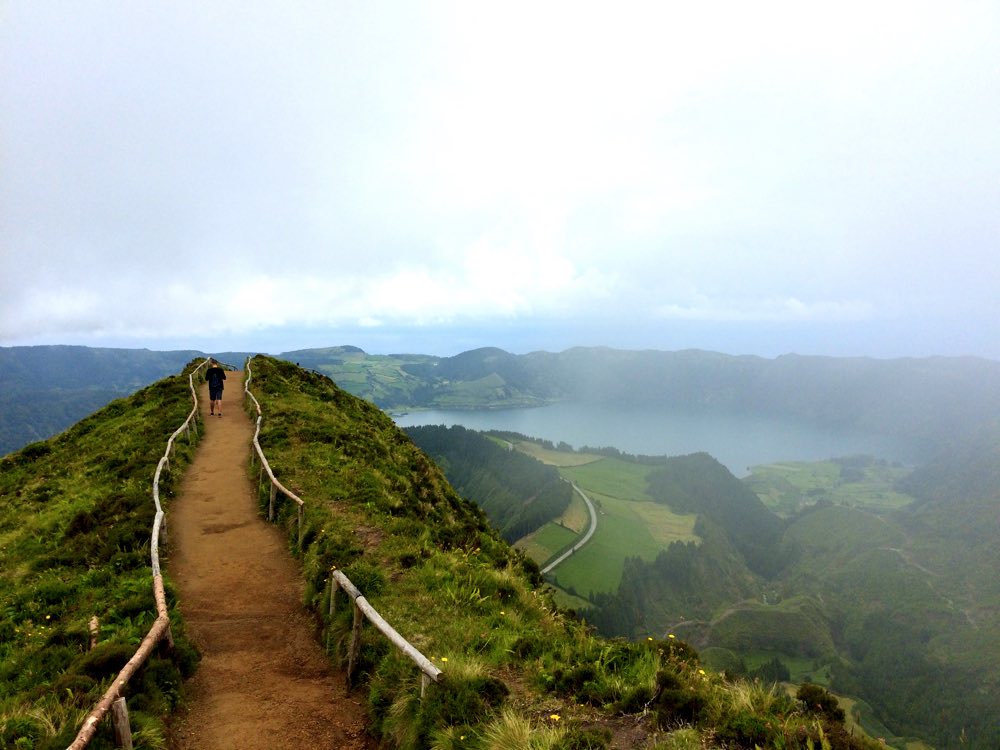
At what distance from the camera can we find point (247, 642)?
1062cm

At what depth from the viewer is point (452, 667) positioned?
820 centimetres

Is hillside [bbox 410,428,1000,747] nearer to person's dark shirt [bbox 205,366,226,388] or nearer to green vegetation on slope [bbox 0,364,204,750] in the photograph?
person's dark shirt [bbox 205,366,226,388]

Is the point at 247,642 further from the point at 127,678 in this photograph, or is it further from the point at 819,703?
the point at 819,703

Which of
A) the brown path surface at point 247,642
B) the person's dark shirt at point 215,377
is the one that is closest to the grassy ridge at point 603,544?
the person's dark shirt at point 215,377

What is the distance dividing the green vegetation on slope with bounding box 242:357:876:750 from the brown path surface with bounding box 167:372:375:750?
55cm

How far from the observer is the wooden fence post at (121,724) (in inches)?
259

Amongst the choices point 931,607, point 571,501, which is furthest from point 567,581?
point 931,607

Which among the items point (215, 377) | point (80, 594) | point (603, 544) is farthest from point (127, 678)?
point (603, 544)

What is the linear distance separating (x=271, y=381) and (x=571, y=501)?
16761 cm

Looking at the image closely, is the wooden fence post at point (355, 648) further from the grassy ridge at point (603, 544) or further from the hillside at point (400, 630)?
the grassy ridge at point (603, 544)

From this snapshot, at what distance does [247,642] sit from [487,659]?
523 cm

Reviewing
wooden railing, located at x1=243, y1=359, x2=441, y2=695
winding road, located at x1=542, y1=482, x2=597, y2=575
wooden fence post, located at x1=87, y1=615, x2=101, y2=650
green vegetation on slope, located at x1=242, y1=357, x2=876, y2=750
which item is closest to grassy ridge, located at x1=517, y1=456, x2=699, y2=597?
winding road, located at x1=542, y1=482, x2=597, y2=575

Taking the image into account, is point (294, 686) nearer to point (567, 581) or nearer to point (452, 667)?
point (452, 667)

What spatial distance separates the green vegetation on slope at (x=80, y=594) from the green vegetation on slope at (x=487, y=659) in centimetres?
333
